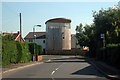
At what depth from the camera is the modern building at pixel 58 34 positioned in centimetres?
7925

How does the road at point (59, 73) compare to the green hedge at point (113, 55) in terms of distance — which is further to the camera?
the green hedge at point (113, 55)

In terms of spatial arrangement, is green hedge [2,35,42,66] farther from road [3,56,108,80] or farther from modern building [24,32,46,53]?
modern building [24,32,46,53]

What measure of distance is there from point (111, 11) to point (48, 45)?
4787cm

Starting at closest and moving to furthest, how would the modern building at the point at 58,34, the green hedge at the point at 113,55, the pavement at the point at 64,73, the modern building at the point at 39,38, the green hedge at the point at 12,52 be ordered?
the pavement at the point at 64,73 → the green hedge at the point at 113,55 → the green hedge at the point at 12,52 → the modern building at the point at 58,34 → the modern building at the point at 39,38

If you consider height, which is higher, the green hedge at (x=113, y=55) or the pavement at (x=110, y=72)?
the green hedge at (x=113, y=55)

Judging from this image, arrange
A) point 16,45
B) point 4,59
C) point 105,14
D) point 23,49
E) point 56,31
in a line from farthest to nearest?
1. point 56,31
2. point 105,14
3. point 23,49
4. point 16,45
5. point 4,59

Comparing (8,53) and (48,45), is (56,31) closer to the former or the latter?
(48,45)

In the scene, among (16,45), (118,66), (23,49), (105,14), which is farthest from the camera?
(105,14)

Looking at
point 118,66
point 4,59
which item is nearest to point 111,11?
point 118,66

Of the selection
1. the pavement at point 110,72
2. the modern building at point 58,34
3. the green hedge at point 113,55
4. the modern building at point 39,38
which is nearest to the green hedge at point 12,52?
the pavement at point 110,72

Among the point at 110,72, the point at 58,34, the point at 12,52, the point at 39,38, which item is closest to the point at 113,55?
the point at 110,72

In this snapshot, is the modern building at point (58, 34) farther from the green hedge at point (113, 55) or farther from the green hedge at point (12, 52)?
the green hedge at point (113, 55)

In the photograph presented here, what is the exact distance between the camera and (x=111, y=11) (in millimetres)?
35781

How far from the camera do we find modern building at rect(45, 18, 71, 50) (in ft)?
260
